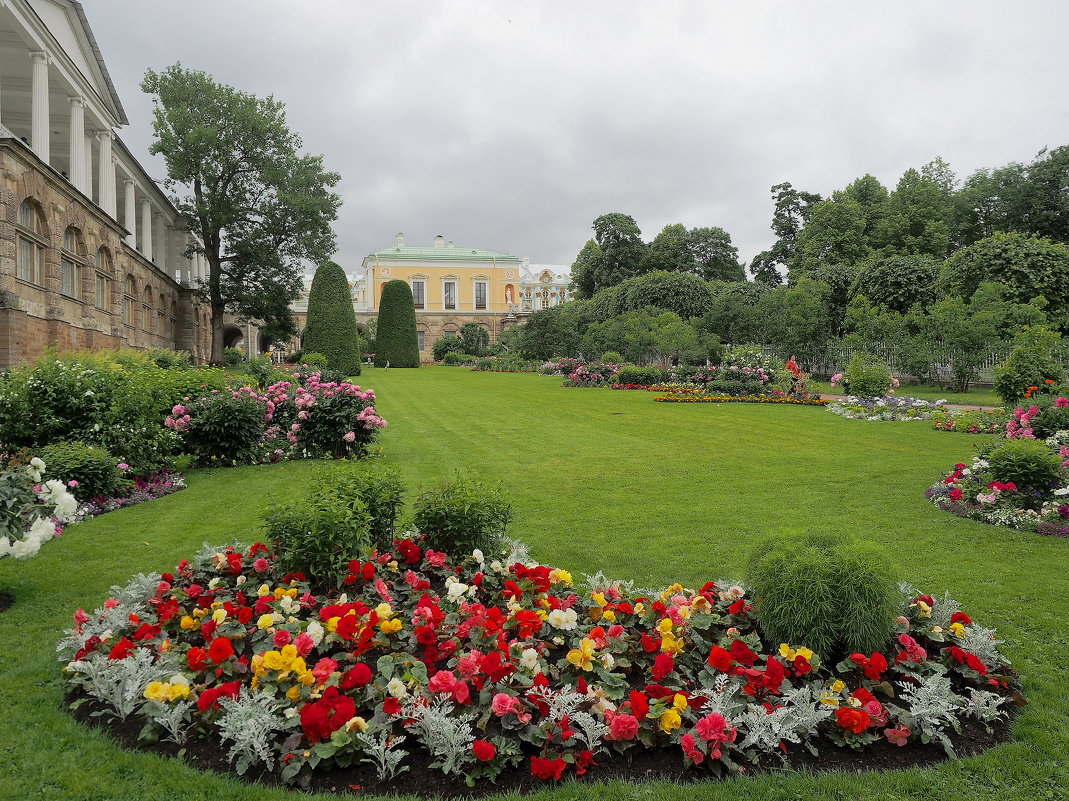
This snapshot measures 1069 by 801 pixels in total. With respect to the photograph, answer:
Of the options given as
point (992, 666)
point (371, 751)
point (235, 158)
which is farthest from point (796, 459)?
point (235, 158)

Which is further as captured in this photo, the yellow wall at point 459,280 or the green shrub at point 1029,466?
the yellow wall at point 459,280

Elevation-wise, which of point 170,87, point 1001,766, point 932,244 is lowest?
→ point 1001,766

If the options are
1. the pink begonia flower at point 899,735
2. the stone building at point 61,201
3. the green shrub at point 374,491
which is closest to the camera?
the pink begonia flower at point 899,735

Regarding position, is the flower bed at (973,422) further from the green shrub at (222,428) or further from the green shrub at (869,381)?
the green shrub at (222,428)

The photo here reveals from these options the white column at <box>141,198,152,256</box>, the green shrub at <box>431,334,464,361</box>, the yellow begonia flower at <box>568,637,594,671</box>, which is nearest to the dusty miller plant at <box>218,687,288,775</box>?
the yellow begonia flower at <box>568,637,594,671</box>

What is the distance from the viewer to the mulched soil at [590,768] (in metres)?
2.28

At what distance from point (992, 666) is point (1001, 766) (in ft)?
2.47

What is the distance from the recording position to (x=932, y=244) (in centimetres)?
3416

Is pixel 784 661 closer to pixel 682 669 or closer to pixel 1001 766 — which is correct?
pixel 682 669

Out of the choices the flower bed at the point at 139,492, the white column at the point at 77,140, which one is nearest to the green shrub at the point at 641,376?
the flower bed at the point at 139,492

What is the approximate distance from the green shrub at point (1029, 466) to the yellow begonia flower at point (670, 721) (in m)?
5.04

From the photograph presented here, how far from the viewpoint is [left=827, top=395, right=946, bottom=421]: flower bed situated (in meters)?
13.6

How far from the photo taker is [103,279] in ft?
67.2

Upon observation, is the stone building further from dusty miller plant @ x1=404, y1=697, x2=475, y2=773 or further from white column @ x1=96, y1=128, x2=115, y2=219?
dusty miller plant @ x1=404, y1=697, x2=475, y2=773
